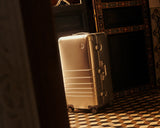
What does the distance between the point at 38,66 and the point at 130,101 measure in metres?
3.97

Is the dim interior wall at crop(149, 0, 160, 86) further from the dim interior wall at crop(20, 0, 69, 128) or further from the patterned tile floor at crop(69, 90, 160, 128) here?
the dim interior wall at crop(20, 0, 69, 128)

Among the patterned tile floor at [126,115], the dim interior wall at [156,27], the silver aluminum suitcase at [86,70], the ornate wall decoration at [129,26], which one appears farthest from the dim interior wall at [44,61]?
the dim interior wall at [156,27]

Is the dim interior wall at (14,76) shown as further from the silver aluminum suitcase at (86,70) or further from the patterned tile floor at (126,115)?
the silver aluminum suitcase at (86,70)

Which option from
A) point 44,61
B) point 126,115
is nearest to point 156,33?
point 126,115

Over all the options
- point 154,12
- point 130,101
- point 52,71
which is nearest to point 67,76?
point 130,101

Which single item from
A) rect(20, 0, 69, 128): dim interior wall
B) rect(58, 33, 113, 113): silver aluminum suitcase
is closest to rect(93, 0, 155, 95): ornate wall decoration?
rect(58, 33, 113, 113): silver aluminum suitcase

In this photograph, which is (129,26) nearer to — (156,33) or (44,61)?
(156,33)

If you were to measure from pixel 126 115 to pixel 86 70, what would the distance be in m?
0.81

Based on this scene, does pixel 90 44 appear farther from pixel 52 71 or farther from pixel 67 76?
pixel 52 71

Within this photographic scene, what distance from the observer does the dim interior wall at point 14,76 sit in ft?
1.48

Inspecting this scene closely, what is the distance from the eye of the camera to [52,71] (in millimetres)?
490

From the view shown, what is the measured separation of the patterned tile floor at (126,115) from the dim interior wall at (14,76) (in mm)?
2775

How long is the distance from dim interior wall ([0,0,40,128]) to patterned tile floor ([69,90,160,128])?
2.77 meters

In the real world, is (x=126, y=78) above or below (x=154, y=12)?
below
